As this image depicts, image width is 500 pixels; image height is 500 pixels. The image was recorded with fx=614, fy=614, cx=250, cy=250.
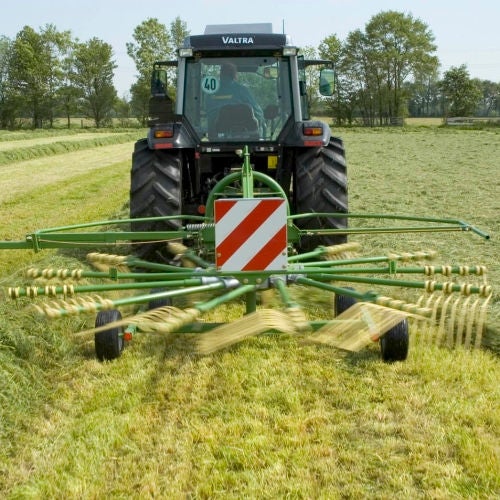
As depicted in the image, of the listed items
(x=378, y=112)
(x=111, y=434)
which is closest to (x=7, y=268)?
(x=111, y=434)

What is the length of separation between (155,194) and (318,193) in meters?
1.33

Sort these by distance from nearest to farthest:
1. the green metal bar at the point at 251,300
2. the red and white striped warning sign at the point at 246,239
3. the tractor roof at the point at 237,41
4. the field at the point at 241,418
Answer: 1. the field at the point at 241,418
2. the red and white striped warning sign at the point at 246,239
3. the green metal bar at the point at 251,300
4. the tractor roof at the point at 237,41

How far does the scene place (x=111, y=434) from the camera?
2670mm

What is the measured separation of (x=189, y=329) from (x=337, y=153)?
2572 mm

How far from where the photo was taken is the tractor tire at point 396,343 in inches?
131

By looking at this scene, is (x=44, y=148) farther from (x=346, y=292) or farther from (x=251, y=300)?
(x=346, y=292)

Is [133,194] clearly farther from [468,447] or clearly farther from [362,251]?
[468,447]

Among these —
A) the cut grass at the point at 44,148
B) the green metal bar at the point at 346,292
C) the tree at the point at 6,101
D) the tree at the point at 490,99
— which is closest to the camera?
the green metal bar at the point at 346,292

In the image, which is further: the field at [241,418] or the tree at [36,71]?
the tree at [36,71]

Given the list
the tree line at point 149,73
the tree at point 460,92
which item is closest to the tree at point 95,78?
the tree line at point 149,73

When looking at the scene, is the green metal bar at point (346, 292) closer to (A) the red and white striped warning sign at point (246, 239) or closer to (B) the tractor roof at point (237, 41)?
(A) the red and white striped warning sign at point (246, 239)

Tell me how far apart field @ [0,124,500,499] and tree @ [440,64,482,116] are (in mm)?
56324

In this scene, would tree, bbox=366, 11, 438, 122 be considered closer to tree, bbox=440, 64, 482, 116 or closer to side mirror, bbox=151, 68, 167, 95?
tree, bbox=440, 64, 482, 116

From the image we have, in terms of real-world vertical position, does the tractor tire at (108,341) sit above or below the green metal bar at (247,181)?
→ below
